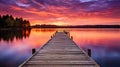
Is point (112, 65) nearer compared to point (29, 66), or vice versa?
point (29, 66)

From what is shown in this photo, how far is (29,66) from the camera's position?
8.05 m

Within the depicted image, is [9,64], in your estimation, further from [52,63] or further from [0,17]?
[0,17]

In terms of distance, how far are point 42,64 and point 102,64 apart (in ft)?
27.9

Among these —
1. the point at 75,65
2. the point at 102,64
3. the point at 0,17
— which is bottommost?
the point at 102,64

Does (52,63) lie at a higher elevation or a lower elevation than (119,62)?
higher

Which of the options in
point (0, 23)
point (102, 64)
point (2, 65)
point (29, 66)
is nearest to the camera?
point (29, 66)

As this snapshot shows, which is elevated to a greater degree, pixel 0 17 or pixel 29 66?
pixel 0 17

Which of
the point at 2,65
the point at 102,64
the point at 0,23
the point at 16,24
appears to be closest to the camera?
the point at 2,65

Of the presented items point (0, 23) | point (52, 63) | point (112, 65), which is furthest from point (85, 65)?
point (0, 23)

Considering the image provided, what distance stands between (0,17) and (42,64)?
279 feet

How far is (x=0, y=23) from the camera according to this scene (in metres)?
85.4

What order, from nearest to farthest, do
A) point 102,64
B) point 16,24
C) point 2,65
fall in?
point 2,65
point 102,64
point 16,24

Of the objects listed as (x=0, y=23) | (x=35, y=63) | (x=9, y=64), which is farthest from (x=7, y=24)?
(x=35, y=63)

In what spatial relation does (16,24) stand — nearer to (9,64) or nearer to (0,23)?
(0,23)
